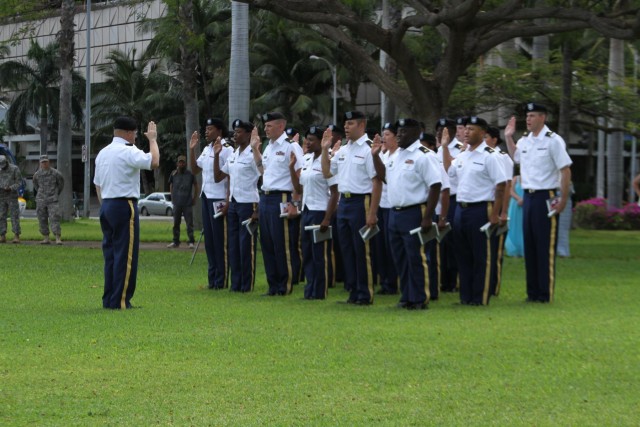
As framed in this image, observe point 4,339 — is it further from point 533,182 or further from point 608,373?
point 533,182

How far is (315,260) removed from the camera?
46.3 feet

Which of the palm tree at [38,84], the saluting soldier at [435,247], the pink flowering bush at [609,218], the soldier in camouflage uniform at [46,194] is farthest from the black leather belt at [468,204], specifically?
the palm tree at [38,84]

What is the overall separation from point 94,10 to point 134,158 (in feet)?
221

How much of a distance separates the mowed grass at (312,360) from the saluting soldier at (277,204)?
396mm

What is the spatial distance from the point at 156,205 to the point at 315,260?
50241 millimetres

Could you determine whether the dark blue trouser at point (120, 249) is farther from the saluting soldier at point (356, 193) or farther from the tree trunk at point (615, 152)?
the tree trunk at point (615, 152)

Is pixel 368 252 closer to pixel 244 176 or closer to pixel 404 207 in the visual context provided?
pixel 404 207

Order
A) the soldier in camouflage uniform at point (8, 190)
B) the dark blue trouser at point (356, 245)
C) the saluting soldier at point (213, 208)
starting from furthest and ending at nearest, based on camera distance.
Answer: the soldier in camouflage uniform at point (8, 190)
the saluting soldier at point (213, 208)
the dark blue trouser at point (356, 245)

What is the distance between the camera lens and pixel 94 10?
77.6 metres

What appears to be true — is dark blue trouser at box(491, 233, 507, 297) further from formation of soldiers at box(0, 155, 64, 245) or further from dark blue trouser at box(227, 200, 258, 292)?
formation of soldiers at box(0, 155, 64, 245)

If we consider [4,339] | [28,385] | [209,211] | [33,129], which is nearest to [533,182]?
[209,211]

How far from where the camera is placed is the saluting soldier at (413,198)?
12695 millimetres

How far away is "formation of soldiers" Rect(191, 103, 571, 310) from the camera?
1288cm

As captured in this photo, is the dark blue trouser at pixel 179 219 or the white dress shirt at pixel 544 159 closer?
the white dress shirt at pixel 544 159
